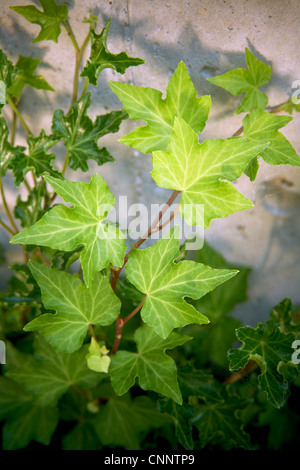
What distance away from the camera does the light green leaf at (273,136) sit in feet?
1.82

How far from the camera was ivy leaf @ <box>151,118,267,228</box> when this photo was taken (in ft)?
1.55

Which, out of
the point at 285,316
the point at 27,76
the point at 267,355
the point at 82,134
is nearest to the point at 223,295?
the point at 285,316

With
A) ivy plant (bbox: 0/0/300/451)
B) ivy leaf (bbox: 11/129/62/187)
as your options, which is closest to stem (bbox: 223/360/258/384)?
ivy plant (bbox: 0/0/300/451)

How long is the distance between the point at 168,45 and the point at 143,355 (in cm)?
56

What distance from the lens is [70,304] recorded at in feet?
1.92

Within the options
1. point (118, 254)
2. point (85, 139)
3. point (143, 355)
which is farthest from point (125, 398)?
point (85, 139)

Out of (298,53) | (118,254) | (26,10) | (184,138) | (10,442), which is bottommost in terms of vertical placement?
(10,442)

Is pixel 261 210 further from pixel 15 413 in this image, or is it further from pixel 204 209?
pixel 15 413

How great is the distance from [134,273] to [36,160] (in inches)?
11.8

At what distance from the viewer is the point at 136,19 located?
0.63 m

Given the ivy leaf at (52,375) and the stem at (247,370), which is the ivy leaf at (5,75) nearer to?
the ivy leaf at (52,375)

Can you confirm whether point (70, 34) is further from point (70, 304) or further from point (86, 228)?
point (70, 304)

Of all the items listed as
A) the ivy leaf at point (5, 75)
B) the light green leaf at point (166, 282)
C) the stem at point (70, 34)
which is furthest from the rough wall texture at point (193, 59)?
the light green leaf at point (166, 282)

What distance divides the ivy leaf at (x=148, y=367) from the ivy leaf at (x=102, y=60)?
17.4 inches
